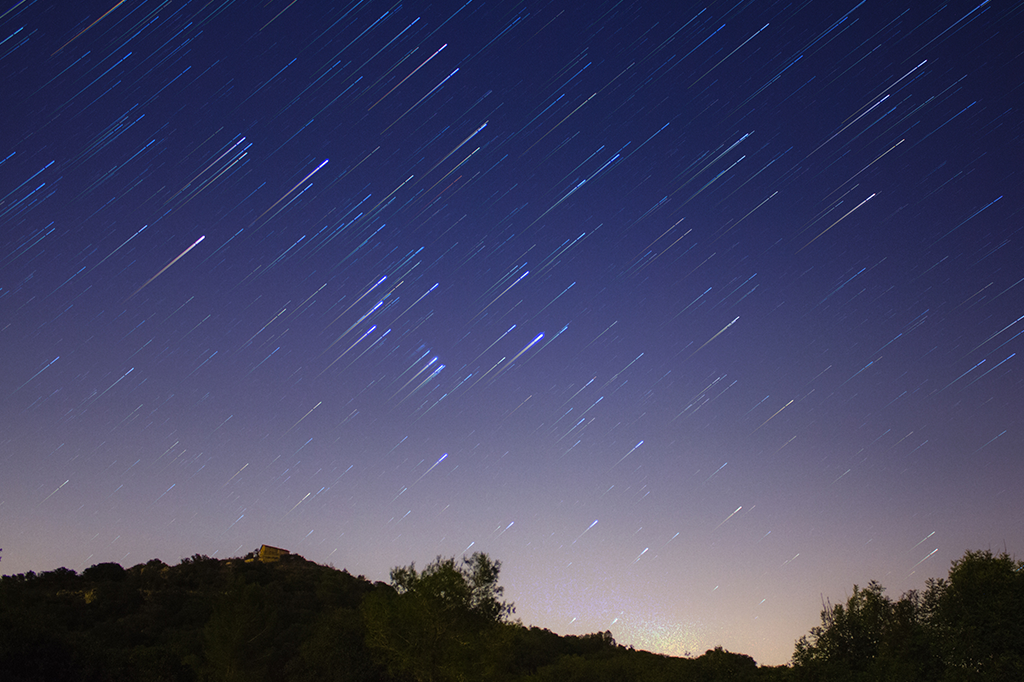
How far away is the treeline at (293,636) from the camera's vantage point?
98.7ft

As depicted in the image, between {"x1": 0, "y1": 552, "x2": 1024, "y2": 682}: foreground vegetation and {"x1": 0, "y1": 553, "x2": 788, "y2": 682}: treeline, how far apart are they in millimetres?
89

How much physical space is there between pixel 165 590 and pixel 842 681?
53.1 m

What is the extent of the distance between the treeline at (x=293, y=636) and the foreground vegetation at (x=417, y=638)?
89 millimetres

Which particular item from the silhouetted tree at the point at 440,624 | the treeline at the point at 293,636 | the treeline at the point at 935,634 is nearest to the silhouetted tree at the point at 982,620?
the treeline at the point at 935,634

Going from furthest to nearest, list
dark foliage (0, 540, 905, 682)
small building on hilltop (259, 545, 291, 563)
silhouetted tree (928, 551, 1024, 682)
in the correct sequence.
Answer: small building on hilltop (259, 545, 291, 563)
dark foliage (0, 540, 905, 682)
silhouetted tree (928, 551, 1024, 682)

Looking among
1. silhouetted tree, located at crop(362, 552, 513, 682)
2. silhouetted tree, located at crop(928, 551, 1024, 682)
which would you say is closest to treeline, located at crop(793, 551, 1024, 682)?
silhouetted tree, located at crop(928, 551, 1024, 682)

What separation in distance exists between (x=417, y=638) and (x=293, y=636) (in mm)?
15610

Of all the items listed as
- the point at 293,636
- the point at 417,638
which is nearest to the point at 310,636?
the point at 293,636

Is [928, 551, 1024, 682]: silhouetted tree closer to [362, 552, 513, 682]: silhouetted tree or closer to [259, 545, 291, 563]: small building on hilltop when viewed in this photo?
[362, 552, 513, 682]: silhouetted tree

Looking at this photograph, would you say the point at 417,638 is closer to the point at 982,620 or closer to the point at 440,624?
the point at 440,624

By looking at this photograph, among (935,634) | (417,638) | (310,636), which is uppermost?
(310,636)

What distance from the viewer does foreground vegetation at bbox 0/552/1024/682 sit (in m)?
26.9

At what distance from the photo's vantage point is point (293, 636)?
139ft

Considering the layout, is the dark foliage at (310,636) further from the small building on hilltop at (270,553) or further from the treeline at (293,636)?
the small building on hilltop at (270,553)
